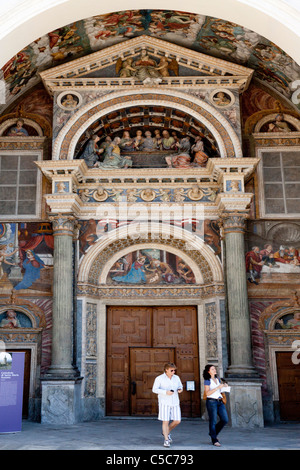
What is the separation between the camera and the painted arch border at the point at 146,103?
14070 millimetres

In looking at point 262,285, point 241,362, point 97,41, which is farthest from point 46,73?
point 241,362

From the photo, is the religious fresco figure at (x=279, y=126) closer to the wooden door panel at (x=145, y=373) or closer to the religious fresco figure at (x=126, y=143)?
the religious fresco figure at (x=126, y=143)

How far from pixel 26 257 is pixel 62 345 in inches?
111

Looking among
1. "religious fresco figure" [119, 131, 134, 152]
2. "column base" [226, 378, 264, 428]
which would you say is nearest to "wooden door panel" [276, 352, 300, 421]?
"column base" [226, 378, 264, 428]

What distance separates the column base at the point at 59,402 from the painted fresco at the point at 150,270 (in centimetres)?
323

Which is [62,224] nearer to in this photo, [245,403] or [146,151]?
[146,151]

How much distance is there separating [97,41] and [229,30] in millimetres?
3642

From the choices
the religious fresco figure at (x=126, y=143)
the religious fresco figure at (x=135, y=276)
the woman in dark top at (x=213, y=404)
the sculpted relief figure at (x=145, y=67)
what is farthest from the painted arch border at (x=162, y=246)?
the woman in dark top at (x=213, y=404)

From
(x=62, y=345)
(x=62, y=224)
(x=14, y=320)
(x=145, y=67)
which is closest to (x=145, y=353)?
(x=62, y=345)

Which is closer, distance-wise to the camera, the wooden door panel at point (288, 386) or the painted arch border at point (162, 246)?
→ the wooden door panel at point (288, 386)

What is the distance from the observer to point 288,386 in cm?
1354
